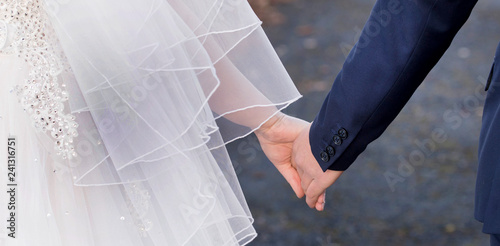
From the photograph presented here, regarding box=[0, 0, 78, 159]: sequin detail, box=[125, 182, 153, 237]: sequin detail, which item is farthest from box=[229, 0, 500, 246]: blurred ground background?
box=[0, 0, 78, 159]: sequin detail

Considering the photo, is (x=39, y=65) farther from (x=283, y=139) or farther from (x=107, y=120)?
(x=283, y=139)

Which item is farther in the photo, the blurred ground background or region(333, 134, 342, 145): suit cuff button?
the blurred ground background

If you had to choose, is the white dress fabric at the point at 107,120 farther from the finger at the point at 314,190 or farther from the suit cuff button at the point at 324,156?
the finger at the point at 314,190

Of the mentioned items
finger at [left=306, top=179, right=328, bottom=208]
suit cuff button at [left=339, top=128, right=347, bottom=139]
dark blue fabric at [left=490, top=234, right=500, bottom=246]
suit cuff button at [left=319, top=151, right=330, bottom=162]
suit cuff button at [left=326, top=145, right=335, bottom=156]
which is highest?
suit cuff button at [left=339, top=128, right=347, bottom=139]

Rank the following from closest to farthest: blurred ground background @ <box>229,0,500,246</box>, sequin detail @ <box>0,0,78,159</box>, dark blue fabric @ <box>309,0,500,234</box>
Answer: sequin detail @ <box>0,0,78,159</box>
dark blue fabric @ <box>309,0,500,234</box>
blurred ground background @ <box>229,0,500,246</box>

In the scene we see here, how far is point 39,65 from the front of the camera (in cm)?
118

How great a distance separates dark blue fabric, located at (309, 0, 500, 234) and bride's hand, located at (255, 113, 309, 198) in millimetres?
185

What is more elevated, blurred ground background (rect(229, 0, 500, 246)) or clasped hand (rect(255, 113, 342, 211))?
clasped hand (rect(255, 113, 342, 211))

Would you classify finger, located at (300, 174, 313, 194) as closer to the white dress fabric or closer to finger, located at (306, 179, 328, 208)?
finger, located at (306, 179, 328, 208)

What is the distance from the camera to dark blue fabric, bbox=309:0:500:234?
128 cm

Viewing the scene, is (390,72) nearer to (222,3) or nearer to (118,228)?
(222,3)

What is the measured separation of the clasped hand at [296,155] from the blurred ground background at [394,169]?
1180 millimetres

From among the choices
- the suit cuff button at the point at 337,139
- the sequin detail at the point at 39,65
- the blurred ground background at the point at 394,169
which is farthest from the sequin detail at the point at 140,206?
the blurred ground background at the point at 394,169

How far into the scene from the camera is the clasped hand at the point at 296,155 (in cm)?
175
